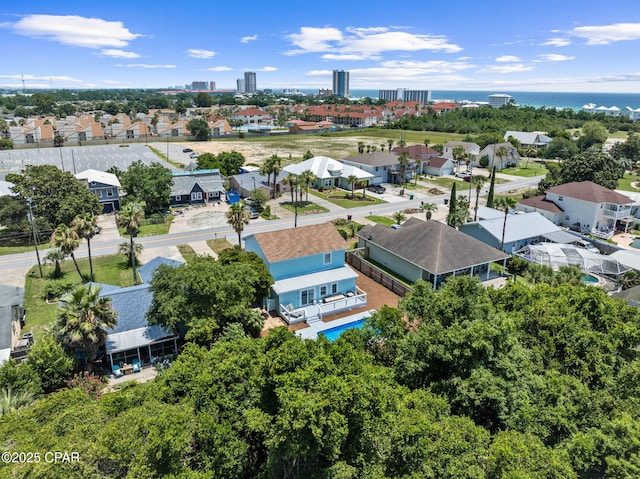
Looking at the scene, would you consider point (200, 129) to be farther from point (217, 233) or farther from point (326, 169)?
point (217, 233)

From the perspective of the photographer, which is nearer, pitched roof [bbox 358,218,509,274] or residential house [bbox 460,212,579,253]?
pitched roof [bbox 358,218,509,274]

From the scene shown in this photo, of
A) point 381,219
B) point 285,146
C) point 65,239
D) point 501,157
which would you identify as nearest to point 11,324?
point 65,239

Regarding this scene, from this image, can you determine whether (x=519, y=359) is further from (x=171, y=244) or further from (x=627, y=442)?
(x=171, y=244)

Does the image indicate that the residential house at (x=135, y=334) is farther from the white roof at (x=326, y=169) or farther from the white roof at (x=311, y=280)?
the white roof at (x=326, y=169)

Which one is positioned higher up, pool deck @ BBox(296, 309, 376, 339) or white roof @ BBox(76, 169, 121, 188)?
white roof @ BBox(76, 169, 121, 188)

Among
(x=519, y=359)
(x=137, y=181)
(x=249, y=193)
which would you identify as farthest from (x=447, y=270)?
(x=137, y=181)

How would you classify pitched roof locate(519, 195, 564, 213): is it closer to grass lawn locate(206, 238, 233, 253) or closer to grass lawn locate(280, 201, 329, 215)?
grass lawn locate(280, 201, 329, 215)

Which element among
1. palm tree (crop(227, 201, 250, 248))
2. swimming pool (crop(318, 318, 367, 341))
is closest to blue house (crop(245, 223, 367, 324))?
palm tree (crop(227, 201, 250, 248))
